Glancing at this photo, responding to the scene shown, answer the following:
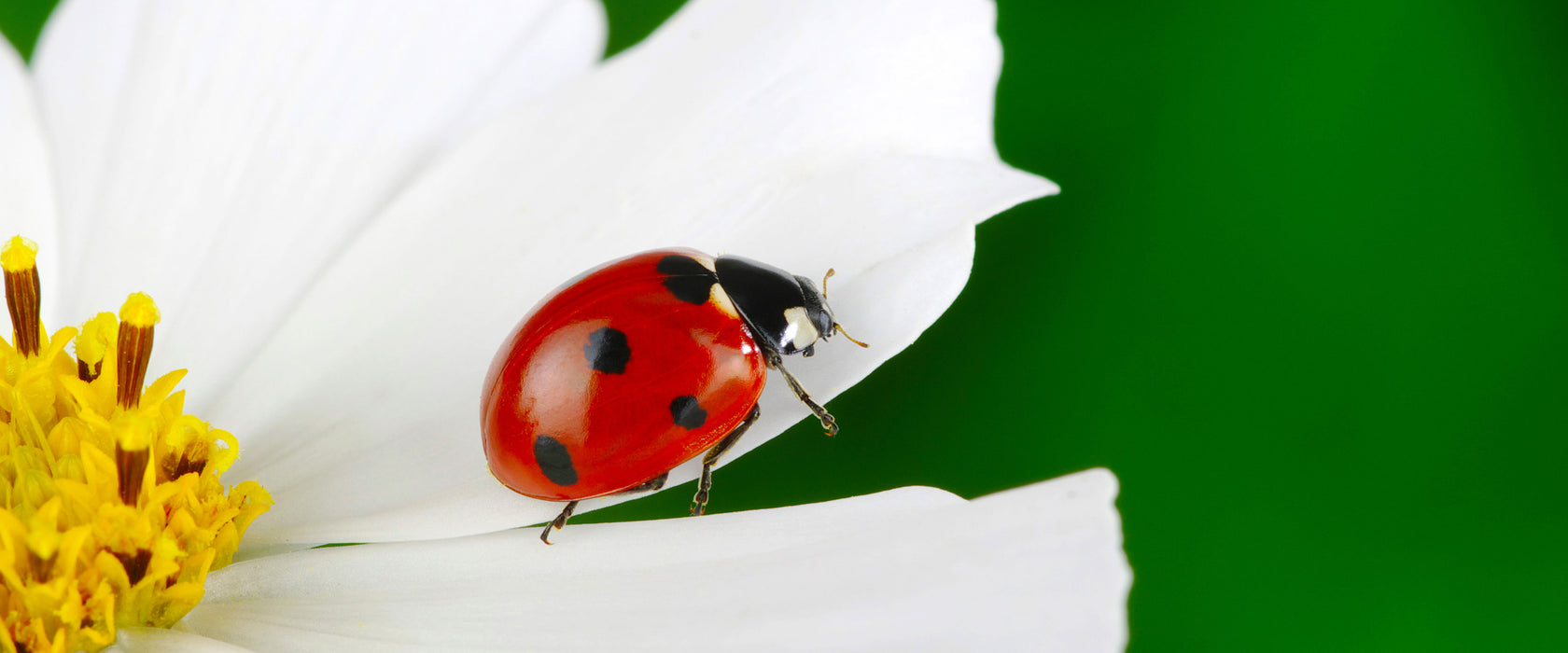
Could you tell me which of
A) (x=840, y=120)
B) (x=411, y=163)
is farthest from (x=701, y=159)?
(x=411, y=163)

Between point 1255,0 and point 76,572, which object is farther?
point 1255,0

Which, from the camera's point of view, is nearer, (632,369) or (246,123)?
(632,369)

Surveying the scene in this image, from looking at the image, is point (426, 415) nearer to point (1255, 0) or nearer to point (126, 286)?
point (126, 286)

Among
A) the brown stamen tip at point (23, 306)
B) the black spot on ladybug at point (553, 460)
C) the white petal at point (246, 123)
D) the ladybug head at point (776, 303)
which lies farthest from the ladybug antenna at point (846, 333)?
the brown stamen tip at point (23, 306)

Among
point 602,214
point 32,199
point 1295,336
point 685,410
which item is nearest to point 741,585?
point 685,410

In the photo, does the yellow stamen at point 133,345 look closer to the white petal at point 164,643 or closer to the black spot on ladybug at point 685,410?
the white petal at point 164,643

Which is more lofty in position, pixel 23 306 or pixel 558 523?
pixel 23 306

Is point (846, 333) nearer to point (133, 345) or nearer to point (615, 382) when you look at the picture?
point (615, 382)
